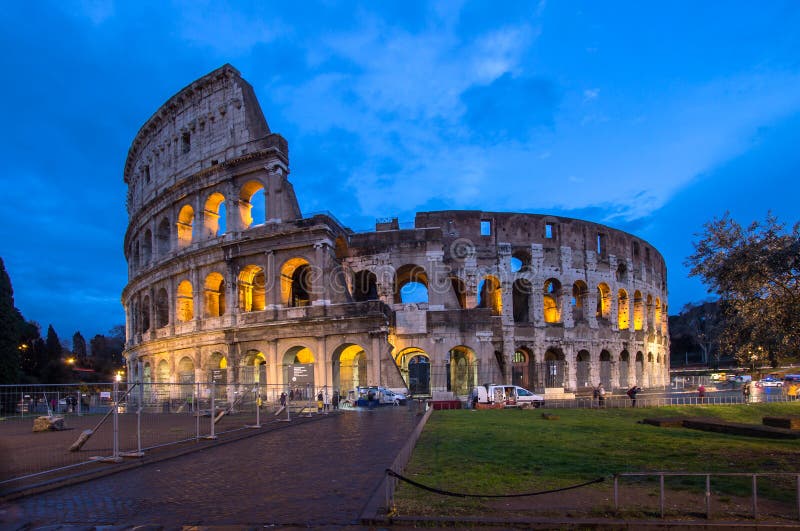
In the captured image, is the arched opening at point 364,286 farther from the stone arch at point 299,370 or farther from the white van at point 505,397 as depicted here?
the white van at point 505,397

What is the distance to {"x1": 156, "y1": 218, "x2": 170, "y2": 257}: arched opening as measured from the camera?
39434mm

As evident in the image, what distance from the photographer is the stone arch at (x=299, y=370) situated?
2389 cm

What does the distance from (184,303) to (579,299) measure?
87.2ft

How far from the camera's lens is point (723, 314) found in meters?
14.3

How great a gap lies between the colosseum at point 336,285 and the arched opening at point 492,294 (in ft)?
0.35

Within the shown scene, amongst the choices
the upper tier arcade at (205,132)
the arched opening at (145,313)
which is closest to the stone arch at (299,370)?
the upper tier arcade at (205,132)

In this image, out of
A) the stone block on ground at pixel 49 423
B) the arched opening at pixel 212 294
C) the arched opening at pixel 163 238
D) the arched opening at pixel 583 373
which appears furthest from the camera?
the arched opening at pixel 163 238

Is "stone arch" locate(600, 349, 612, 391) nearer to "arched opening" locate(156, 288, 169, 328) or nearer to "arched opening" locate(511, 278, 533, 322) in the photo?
"arched opening" locate(511, 278, 533, 322)

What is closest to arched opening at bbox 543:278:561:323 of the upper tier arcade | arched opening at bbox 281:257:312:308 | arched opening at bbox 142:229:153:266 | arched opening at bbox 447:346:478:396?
arched opening at bbox 447:346:478:396

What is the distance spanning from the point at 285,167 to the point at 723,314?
2481 cm

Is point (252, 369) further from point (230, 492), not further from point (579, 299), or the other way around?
point (230, 492)

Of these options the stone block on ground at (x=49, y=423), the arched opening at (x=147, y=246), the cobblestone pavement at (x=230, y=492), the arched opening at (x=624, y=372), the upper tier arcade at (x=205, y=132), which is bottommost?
the arched opening at (x=624, y=372)

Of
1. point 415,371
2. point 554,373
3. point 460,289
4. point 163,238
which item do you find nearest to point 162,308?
point 163,238

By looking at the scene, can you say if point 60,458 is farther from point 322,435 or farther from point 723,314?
point 723,314
